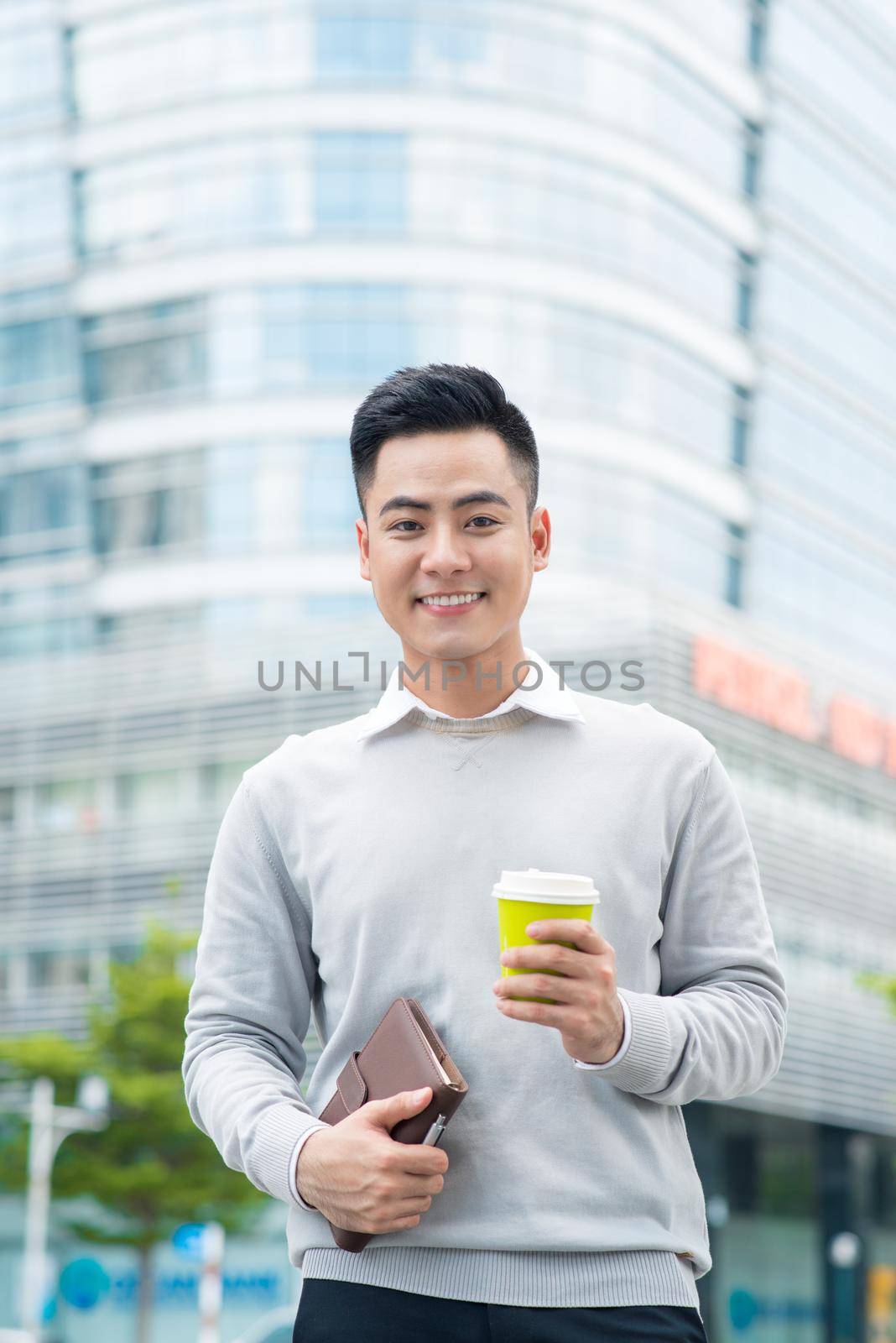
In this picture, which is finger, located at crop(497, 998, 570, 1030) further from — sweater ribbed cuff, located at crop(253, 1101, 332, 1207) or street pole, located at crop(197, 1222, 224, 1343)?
street pole, located at crop(197, 1222, 224, 1343)

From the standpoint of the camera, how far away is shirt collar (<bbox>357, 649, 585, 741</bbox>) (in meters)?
2.23

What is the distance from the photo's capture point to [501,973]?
6.62 feet

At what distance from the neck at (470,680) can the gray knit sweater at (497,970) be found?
0.03m

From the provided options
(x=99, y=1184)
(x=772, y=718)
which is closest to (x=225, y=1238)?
(x=99, y=1184)

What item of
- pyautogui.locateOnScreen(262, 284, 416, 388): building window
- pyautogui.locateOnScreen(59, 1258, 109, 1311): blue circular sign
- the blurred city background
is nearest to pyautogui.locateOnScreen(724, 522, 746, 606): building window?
the blurred city background

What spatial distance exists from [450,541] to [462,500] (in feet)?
0.20

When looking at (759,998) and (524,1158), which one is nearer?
(524,1158)

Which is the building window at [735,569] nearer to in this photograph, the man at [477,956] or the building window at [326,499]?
the building window at [326,499]

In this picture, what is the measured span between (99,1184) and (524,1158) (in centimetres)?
2030

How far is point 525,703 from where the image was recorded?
224 cm

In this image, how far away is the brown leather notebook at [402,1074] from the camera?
189 centimetres

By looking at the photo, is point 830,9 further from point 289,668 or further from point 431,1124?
point 431,1124

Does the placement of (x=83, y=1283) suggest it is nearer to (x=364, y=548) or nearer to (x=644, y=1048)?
(x=364, y=548)

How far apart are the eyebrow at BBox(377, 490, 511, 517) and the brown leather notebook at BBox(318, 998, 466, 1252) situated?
2.08ft
